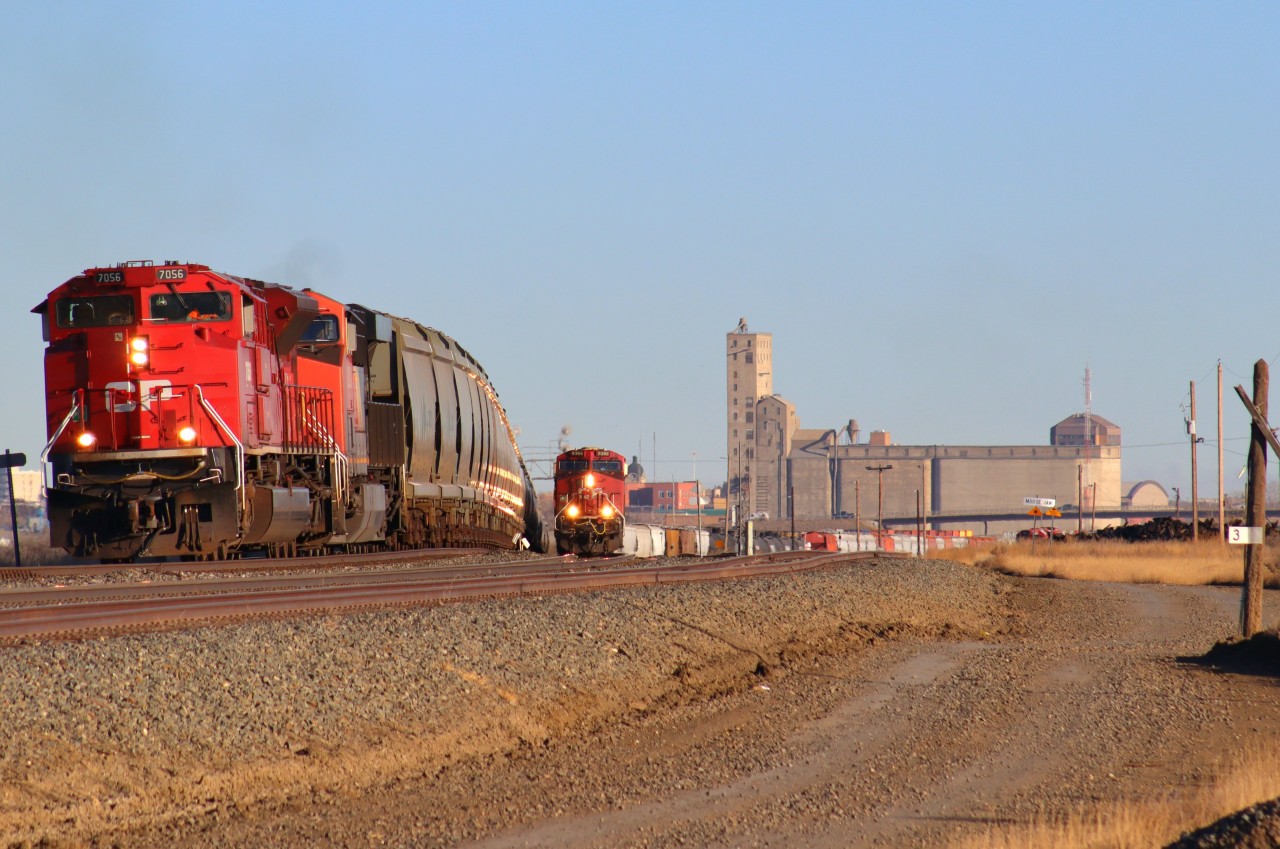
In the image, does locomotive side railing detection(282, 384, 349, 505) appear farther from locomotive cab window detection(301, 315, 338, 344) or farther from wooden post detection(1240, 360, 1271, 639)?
wooden post detection(1240, 360, 1271, 639)

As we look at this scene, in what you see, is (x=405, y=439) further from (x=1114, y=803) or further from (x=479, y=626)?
(x=1114, y=803)

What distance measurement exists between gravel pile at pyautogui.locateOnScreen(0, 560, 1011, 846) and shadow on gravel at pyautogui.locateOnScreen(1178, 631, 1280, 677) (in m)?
4.72

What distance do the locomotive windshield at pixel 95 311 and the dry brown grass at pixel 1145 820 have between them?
13.4m

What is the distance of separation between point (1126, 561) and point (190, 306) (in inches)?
1249

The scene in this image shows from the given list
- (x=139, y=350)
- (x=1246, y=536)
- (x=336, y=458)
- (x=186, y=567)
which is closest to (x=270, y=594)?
(x=186, y=567)

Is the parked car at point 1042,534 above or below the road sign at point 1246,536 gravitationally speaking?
below

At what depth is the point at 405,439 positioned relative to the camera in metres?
24.2

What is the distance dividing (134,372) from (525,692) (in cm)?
882

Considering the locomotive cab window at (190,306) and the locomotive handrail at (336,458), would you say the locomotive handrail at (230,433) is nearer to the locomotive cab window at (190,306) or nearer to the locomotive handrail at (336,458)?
the locomotive cab window at (190,306)

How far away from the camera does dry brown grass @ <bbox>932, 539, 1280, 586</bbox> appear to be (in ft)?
118

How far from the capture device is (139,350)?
1711 centimetres

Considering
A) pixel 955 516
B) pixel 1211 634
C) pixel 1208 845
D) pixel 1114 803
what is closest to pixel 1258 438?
pixel 1211 634

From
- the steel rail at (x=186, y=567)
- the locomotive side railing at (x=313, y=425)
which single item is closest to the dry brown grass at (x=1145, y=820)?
the steel rail at (x=186, y=567)

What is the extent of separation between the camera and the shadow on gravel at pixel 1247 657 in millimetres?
14641
